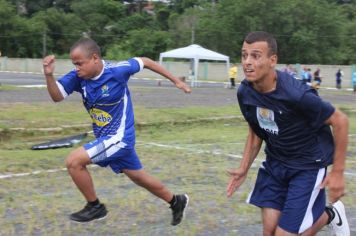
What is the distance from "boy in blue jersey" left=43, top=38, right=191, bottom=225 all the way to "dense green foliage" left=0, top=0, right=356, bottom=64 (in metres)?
56.6

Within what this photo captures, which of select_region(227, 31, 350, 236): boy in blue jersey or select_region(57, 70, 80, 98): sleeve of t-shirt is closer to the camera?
select_region(227, 31, 350, 236): boy in blue jersey

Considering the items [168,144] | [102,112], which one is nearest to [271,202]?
[102,112]

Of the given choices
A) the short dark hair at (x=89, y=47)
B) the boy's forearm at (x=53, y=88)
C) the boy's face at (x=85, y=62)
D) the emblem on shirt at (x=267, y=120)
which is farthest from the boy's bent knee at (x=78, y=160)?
the emblem on shirt at (x=267, y=120)

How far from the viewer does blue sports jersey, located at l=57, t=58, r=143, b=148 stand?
566 cm

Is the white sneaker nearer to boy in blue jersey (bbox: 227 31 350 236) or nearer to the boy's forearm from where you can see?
boy in blue jersey (bbox: 227 31 350 236)

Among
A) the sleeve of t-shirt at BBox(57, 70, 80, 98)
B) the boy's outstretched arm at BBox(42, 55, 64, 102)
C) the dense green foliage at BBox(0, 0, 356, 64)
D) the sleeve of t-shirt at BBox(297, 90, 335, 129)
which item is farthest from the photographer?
the dense green foliage at BBox(0, 0, 356, 64)

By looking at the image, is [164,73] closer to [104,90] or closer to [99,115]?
[104,90]

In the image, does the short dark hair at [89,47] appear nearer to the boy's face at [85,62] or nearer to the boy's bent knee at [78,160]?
the boy's face at [85,62]

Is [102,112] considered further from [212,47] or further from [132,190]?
[212,47]

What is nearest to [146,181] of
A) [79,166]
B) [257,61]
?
[79,166]

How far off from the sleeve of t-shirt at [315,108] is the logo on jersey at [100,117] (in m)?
2.17

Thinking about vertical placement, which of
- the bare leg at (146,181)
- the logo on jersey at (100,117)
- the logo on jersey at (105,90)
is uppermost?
the logo on jersey at (105,90)

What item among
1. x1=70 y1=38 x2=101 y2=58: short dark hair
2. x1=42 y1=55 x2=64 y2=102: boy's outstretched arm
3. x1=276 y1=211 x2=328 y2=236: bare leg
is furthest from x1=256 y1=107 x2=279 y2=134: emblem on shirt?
x1=42 y1=55 x2=64 y2=102: boy's outstretched arm

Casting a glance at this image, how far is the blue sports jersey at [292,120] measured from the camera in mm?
4094
